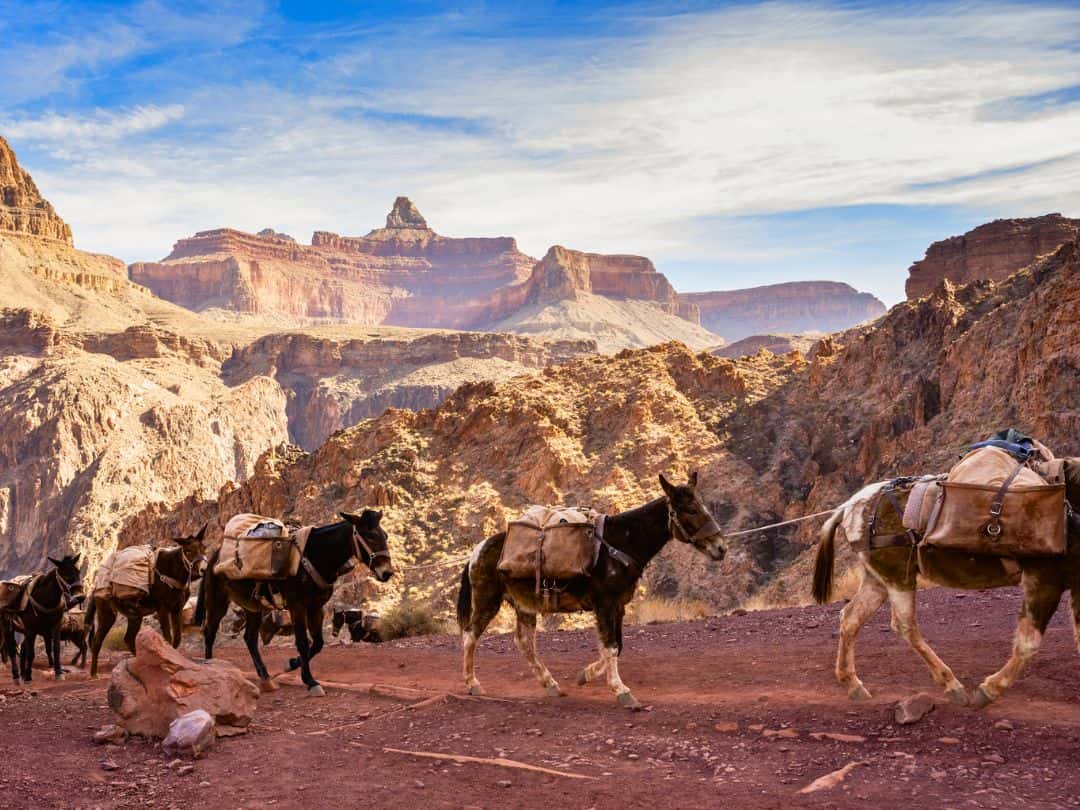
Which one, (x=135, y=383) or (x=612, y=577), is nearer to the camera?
(x=612, y=577)

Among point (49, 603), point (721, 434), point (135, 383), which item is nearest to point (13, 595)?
point (49, 603)

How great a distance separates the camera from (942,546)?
8.28 meters

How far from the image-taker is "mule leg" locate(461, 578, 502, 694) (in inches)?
443

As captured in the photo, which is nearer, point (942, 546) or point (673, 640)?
point (942, 546)

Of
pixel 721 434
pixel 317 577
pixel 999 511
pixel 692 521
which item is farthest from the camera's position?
pixel 721 434

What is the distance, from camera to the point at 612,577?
10.3 metres

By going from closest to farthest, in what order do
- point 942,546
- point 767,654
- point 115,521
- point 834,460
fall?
point 942,546 < point 767,654 < point 834,460 < point 115,521

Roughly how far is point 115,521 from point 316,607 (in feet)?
227

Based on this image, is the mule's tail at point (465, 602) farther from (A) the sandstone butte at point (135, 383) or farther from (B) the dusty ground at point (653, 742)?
(A) the sandstone butte at point (135, 383)

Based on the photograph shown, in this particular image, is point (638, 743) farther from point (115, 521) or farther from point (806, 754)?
point (115, 521)

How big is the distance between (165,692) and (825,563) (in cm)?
685

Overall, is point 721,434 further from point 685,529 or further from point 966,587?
point 966,587

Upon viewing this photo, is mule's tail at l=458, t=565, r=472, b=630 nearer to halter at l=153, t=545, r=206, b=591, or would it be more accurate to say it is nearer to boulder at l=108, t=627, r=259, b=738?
boulder at l=108, t=627, r=259, b=738

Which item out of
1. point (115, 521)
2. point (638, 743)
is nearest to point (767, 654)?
point (638, 743)
